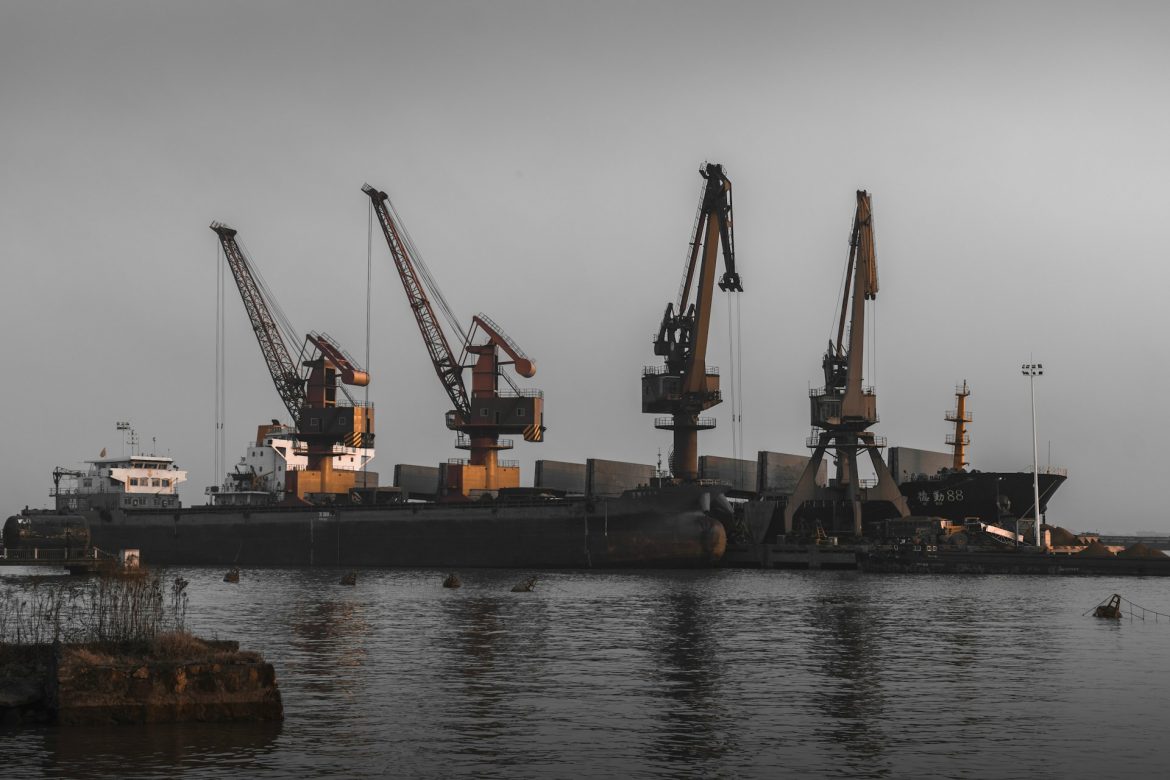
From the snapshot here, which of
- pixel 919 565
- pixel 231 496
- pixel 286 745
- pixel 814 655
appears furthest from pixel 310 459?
pixel 286 745

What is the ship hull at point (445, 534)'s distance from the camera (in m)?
94.1

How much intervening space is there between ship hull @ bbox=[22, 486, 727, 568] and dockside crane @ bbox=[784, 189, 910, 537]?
52.0ft

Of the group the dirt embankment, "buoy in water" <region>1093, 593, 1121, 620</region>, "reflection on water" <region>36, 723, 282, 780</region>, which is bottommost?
"buoy in water" <region>1093, 593, 1121, 620</region>

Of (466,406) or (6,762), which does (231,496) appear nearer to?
(466,406)

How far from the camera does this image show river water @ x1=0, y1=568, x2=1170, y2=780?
65.1 feet

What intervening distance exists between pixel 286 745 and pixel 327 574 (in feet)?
241

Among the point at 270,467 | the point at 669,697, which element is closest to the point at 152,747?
the point at 669,697

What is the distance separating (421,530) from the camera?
100938 mm

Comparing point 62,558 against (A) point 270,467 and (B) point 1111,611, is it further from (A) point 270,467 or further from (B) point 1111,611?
(B) point 1111,611

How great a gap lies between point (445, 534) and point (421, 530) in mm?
2389

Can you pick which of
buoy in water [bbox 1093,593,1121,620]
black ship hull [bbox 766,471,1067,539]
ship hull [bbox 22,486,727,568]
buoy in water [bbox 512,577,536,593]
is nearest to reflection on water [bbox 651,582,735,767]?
buoy in water [bbox 1093,593,1121,620]

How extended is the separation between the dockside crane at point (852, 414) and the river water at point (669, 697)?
166 feet

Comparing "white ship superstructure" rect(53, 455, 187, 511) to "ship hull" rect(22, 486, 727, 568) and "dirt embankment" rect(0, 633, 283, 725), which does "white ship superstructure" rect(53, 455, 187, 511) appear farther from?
"dirt embankment" rect(0, 633, 283, 725)

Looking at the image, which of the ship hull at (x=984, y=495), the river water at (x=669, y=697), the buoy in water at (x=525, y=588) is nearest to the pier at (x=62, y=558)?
the buoy in water at (x=525, y=588)
